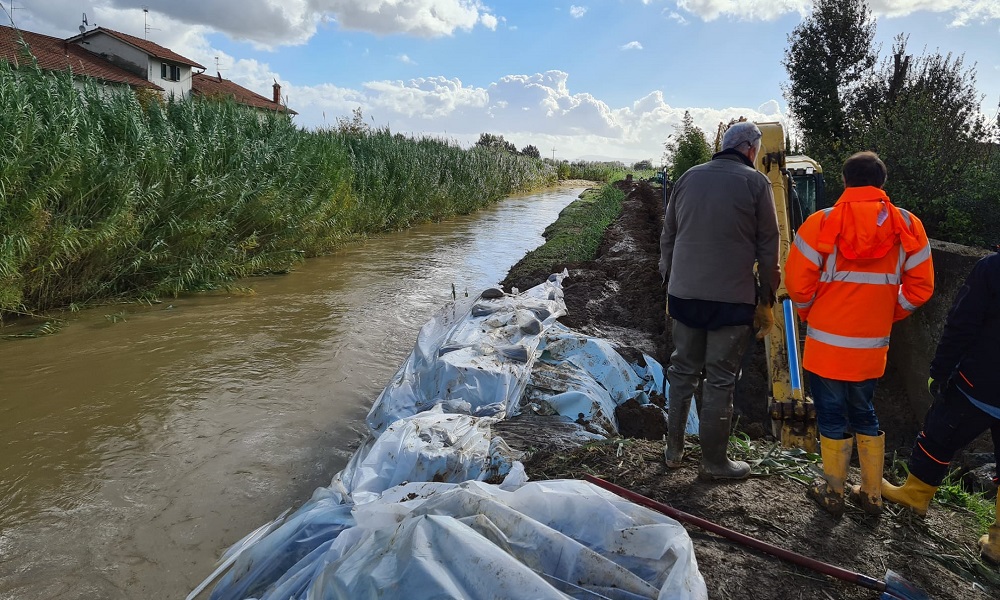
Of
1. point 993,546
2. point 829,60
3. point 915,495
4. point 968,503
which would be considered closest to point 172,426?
point 915,495

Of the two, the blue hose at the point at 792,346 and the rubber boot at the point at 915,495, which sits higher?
the blue hose at the point at 792,346

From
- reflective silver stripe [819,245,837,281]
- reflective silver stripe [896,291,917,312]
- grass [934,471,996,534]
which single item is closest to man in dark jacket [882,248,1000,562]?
reflective silver stripe [896,291,917,312]

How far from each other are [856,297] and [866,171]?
2.00ft

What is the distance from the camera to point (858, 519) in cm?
280

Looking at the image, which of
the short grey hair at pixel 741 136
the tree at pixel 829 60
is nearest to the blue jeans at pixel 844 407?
the short grey hair at pixel 741 136

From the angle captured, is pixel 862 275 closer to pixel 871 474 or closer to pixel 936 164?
pixel 871 474

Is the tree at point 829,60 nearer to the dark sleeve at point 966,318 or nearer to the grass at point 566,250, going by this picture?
the grass at point 566,250

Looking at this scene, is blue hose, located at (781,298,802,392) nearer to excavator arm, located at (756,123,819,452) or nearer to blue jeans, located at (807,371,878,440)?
excavator arm, located at (756,123,819,452)

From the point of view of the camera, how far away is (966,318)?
267 cm

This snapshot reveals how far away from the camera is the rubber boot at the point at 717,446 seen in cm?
299

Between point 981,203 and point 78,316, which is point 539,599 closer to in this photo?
point 981,203

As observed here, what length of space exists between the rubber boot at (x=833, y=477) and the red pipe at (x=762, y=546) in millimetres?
502

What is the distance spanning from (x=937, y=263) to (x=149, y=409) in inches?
276

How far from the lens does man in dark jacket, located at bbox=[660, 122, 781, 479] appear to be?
117 inches
